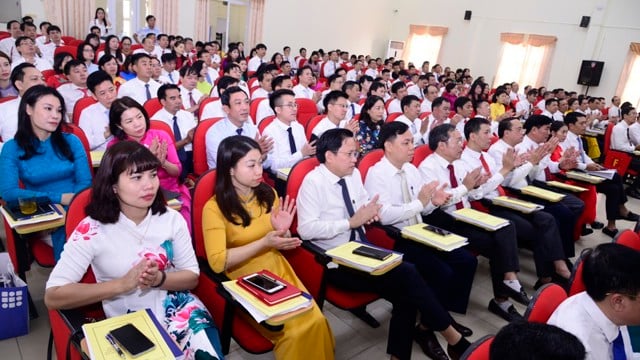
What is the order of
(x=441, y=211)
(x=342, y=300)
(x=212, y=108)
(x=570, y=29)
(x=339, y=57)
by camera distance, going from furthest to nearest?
(x=339, y=57) → (x=570, y=29) → (x=212, y=108) → (x=441, y=211) → (x=342, y=300)

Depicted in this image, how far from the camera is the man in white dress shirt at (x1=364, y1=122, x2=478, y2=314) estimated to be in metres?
2.56

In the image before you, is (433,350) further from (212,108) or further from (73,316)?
(212,108)

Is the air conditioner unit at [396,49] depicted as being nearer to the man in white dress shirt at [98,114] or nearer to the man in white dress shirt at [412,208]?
the man in white dress shirt at [98,114]

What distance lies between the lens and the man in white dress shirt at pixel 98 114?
3.40 meters

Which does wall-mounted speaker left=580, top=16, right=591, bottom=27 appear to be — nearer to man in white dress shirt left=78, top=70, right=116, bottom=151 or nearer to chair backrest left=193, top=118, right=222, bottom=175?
chair backrest left=193, top=118, right=222, bottom=175

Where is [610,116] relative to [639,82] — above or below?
below

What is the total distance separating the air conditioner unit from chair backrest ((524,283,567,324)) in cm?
1413

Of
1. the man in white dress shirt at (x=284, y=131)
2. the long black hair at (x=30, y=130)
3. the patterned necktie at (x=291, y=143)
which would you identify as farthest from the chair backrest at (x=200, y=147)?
the long black hair at (x=30, y=130)

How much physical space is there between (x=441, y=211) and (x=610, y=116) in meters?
8.53

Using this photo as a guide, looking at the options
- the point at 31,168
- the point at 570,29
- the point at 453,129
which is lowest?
the point at 31,168

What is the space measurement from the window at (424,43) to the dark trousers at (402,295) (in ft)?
44.5

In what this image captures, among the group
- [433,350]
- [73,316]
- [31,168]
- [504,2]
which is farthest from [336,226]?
[504,2]

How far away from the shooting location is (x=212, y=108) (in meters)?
4.50

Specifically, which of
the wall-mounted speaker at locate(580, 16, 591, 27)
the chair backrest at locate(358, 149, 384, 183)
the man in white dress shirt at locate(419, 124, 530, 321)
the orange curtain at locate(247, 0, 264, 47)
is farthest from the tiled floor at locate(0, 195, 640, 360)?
the orange curtain at locate(247, 0, 264, 47)
